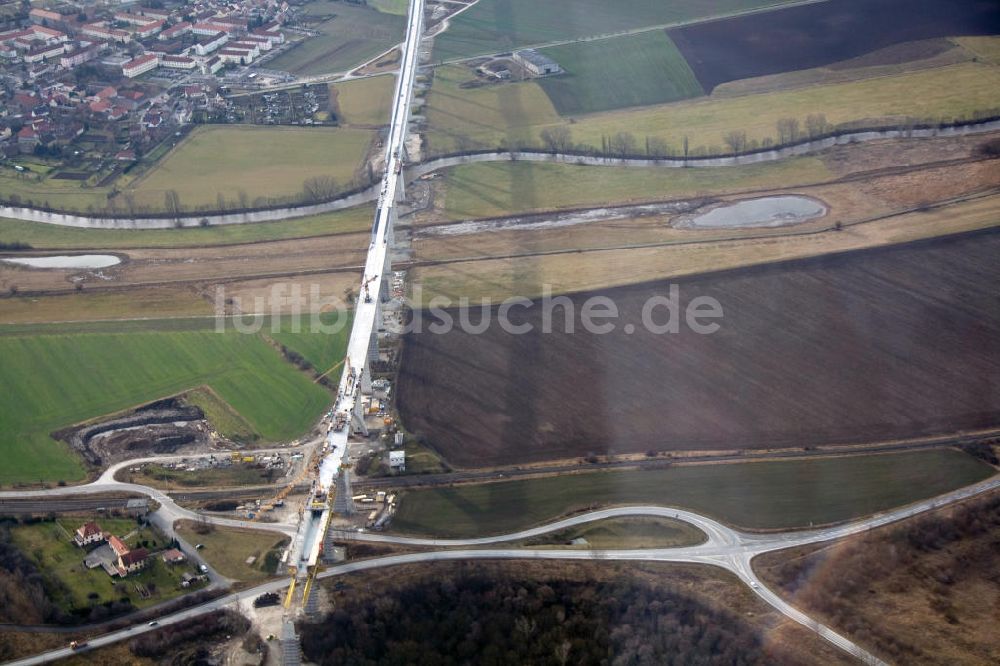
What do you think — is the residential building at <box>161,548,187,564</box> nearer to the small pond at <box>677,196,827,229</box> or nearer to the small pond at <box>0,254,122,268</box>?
the small pond at <box>0,254,122,268</box>

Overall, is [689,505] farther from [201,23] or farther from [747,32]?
[201,23]

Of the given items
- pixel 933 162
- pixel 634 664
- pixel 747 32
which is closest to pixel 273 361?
pixel 634 664

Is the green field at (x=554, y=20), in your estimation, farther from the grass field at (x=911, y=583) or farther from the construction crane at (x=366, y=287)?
the grass field at (x=911, y=583)

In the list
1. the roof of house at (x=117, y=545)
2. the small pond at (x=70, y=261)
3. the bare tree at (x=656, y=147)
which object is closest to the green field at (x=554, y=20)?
the bare tree at (x=656, y=147)

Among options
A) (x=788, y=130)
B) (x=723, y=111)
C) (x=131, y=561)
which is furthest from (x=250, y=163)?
(x=131, y=561)

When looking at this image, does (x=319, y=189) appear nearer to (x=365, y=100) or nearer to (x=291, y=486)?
(x=365, y=100)

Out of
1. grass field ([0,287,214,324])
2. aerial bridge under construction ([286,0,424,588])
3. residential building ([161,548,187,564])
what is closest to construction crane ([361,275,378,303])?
aerial bridge under construction ([286,0,424,588])
